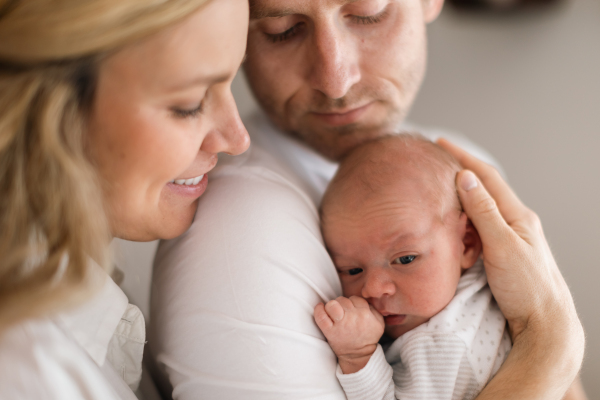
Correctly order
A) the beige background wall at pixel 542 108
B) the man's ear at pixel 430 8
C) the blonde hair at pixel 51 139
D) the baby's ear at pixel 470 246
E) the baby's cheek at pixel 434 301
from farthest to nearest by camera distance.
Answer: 1. the beige background wall at pixel 542 108
2. the man's ear at pixel 430 8
3. the baby's ear at pixel 470 246
4. the baby's cheek at pixel 434 301
5. the blonde hair at pixel 51 139

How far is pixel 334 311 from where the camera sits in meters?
1.11

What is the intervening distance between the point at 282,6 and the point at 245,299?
0.73 meters

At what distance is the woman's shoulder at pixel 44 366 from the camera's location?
2.75 feet

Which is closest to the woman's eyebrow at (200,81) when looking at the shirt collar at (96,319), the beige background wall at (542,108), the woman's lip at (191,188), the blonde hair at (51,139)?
the blonde hair at (51,139)

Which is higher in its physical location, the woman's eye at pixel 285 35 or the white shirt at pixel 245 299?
the woman's eye at pixel 285 35

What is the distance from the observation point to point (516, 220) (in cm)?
143

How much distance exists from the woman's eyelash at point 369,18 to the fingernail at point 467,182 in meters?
0.51

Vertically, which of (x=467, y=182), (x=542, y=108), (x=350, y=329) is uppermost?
(x=467, y=182)

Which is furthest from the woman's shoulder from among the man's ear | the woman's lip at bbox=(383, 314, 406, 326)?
the man's ear

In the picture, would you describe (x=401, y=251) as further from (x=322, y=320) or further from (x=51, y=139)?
(x=51, y=139)

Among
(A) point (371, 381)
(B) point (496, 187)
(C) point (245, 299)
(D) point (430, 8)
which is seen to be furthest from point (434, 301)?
(D) point (430, 8)

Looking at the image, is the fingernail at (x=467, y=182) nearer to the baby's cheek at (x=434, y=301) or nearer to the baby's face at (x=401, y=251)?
the baby's face at (x=401, y=251)

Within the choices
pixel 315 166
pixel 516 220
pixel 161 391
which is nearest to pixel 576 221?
pixel 516 220

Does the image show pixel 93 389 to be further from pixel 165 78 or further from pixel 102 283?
pixel 165 78
